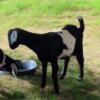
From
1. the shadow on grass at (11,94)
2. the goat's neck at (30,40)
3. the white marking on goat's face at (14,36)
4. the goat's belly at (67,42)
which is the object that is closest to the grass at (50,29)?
the shadow on grass at (11,94)

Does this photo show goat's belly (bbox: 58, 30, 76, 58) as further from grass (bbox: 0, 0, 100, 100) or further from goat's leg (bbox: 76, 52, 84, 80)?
grass (bbox: 0, 0, 100, 100)

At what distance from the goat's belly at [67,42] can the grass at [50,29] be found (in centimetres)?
54

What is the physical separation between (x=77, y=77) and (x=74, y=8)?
451 cm

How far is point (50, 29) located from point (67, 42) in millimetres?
3555

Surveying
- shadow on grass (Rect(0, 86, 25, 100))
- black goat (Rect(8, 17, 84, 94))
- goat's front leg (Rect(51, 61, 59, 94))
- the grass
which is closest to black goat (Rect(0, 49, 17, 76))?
the grass

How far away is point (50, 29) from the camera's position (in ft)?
31.5

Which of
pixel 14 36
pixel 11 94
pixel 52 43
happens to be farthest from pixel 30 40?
pixel 11 94

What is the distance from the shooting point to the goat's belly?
6.04 meters

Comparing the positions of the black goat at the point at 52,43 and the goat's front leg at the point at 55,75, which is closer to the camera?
the black goat at the point at 52,43

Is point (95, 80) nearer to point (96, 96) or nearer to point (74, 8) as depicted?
point (96, 96)

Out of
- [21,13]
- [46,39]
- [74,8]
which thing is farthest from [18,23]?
[46,39]

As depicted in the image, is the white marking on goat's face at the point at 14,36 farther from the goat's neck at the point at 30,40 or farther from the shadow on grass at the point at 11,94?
the shadow on grass at the point at 11,94

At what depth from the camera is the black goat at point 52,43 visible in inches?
221

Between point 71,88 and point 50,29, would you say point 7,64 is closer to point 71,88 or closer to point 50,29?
point 71,88
